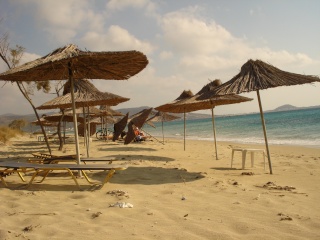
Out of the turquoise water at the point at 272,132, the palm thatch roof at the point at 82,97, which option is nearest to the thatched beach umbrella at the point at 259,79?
the palm thatch roof at the point at 82,97

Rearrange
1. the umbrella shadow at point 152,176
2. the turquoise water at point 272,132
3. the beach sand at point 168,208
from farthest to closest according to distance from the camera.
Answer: the turquoise water at point 272,132, the umbrella shadow at point 152,176, the beach sand at point 168,208

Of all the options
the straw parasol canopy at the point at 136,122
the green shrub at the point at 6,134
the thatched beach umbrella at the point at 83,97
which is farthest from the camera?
the green shrub at the point at 6,134

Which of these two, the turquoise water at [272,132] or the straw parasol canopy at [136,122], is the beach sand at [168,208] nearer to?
the straw parasol canopy at [136,122]

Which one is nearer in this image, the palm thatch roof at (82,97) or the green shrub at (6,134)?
the palm thatch roof at (82,97)

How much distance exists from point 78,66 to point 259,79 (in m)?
3.61

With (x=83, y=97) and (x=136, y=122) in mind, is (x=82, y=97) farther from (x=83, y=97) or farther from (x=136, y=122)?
(x=136, y=122)

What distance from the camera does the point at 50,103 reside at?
7855 mm

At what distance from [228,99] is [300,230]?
18.9ft

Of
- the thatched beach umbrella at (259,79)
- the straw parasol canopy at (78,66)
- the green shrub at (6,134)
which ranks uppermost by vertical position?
the straw parasol canopy at (78,66)

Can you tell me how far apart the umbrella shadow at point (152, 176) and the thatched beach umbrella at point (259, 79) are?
1831 mm

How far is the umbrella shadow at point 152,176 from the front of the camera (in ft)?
17.4

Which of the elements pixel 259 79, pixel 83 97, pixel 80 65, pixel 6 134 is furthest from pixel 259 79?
pixel 6 134

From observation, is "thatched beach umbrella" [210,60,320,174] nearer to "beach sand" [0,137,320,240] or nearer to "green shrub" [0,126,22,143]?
"beach sand" [0,137,320,240]

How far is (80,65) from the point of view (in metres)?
5.48
